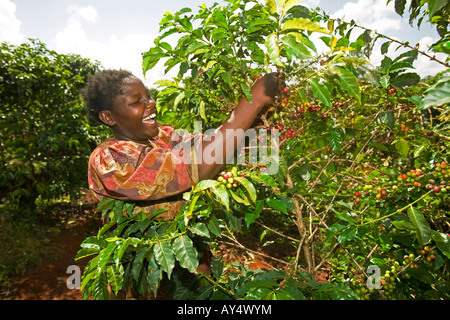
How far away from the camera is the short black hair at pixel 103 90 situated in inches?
56.1

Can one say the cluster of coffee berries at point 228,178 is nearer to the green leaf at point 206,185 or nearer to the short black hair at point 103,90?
the green leaf at point 206,185

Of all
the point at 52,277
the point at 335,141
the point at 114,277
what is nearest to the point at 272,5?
the point at 335,141

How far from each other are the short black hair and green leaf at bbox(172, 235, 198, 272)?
92 centimetres

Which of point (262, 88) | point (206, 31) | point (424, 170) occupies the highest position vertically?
point (206, 31)

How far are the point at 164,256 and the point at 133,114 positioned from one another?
0.82 metres

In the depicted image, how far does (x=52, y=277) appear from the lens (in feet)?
12.5

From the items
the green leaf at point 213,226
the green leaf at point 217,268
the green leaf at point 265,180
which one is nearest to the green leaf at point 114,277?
the green leaf at point 213,226

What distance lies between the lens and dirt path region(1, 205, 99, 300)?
346cm

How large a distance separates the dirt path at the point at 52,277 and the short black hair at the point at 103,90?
327 centimetres

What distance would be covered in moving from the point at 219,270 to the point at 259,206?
1.74 ft

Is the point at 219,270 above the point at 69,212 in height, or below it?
below

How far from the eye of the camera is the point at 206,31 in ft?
4.15
